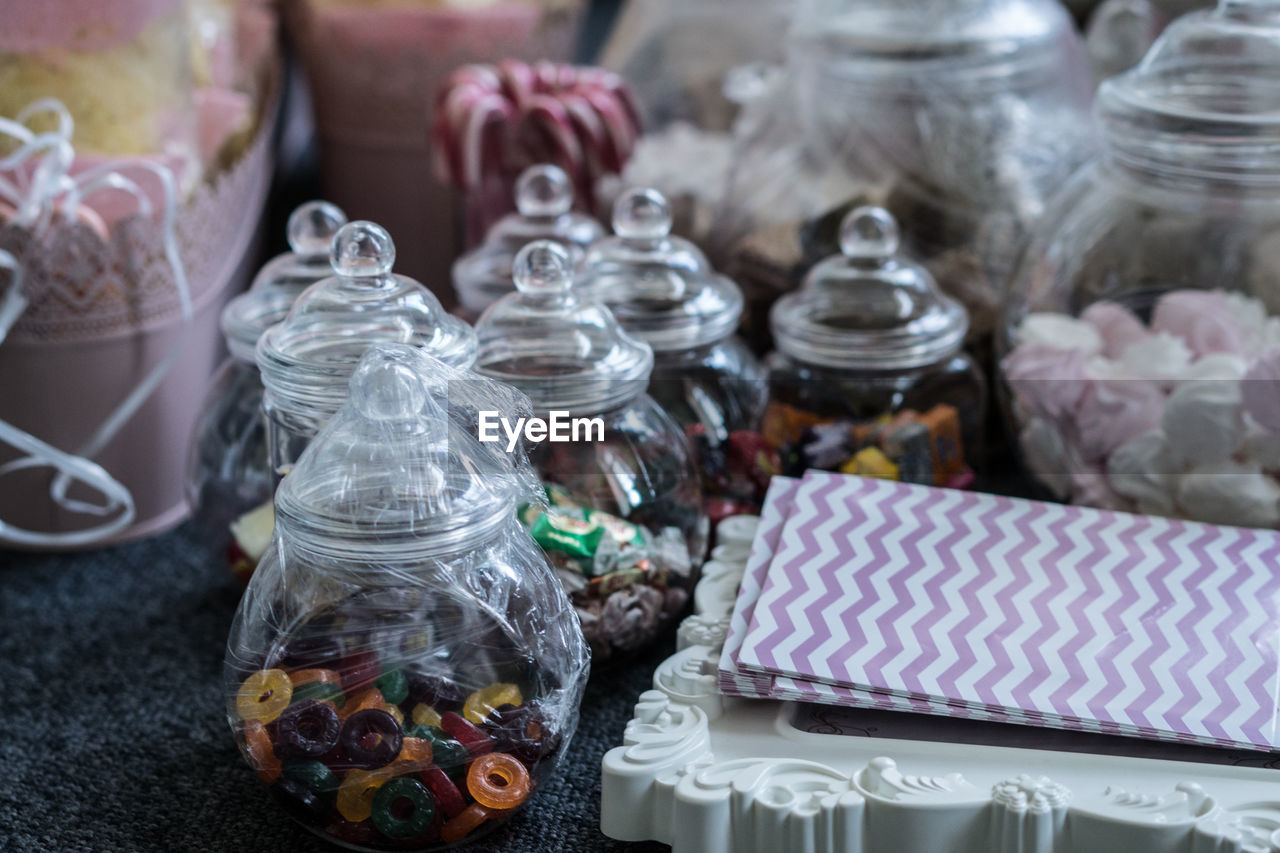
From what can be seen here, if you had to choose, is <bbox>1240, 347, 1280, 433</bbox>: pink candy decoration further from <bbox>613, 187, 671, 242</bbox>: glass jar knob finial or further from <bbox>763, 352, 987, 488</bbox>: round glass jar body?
<bbox>613, 187, 671, 242</bbox>: glass jar knob finial

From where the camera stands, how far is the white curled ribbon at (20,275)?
2.98 ft

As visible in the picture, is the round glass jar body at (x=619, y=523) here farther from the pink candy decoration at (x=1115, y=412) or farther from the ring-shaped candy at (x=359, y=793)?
the pink candy decoration at (x=1115, y=412)

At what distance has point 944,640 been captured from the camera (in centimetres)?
70

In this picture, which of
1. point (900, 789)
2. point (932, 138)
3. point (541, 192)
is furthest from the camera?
point (932, 138)

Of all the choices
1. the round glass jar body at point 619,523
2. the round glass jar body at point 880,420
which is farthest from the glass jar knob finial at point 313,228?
the round glass jar body at point 880,420

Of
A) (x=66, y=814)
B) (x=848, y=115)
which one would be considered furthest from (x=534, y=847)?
(x=848, y=115)

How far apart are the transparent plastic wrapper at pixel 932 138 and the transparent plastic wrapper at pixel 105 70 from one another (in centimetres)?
48

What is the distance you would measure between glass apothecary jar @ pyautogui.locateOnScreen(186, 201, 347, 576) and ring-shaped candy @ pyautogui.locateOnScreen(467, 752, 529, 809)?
29cm

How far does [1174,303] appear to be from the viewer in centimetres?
90

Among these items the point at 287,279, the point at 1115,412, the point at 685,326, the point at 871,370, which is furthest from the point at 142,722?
the point at 1115,412

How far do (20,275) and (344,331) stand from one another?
0.35m

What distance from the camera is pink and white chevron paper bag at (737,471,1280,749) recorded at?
0.66 m

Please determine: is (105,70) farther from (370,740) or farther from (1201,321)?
(1201,321)

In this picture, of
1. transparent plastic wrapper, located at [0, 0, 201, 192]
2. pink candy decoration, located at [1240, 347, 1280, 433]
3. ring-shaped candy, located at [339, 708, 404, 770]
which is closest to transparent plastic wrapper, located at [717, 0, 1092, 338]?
pink candy decoration, located at [1240, 347, 1280, 433]
